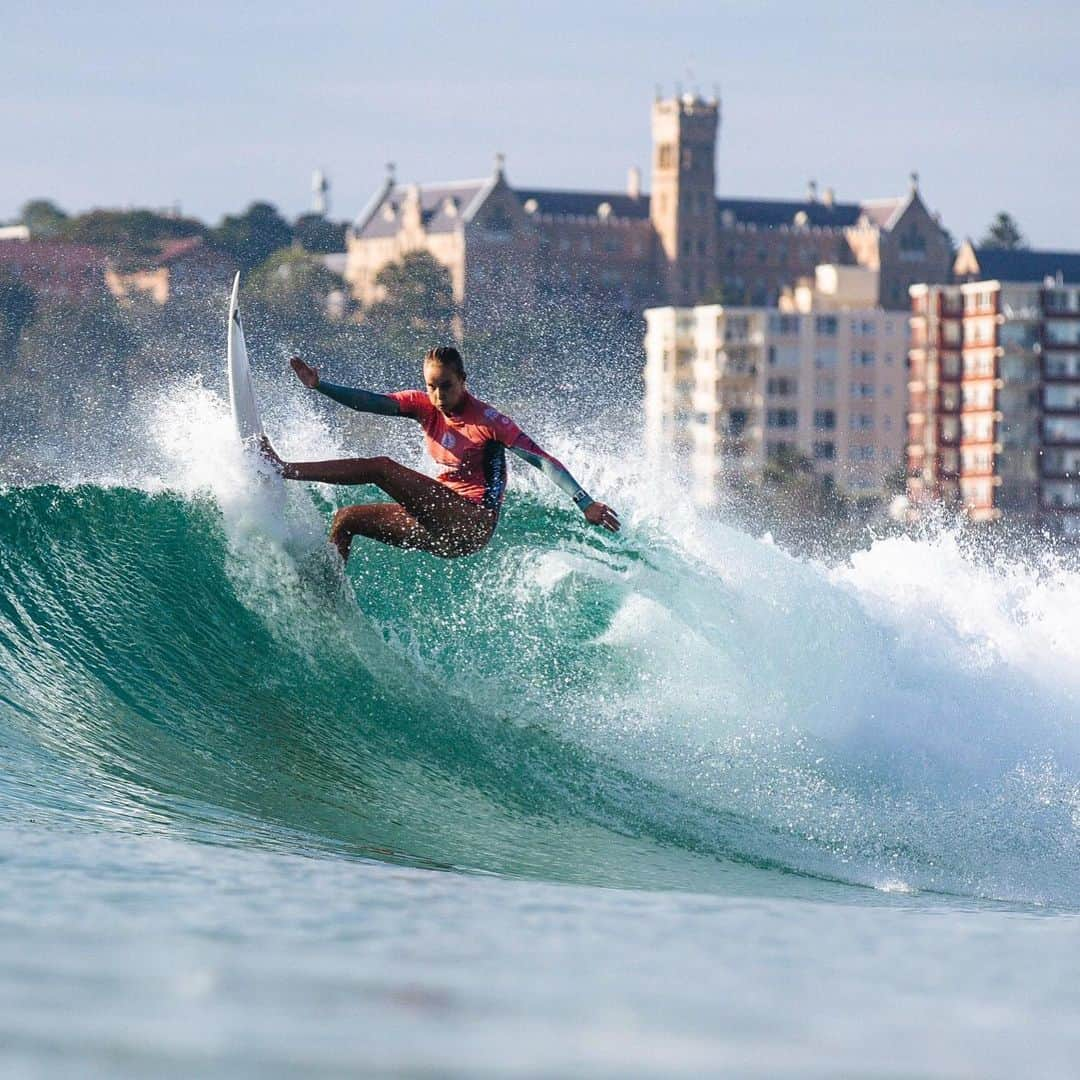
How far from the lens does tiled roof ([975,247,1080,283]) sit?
4569 inches

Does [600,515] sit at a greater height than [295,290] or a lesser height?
lesser

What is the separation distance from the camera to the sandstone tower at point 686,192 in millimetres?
139500

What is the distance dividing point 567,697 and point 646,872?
6.42 feet

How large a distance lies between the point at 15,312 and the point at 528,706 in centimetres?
6832

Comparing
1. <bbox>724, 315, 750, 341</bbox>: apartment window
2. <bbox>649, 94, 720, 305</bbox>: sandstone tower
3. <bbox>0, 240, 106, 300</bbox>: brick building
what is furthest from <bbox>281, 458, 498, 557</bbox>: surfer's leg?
<bbox>649, 94, 720, 305</bbox>: sandstone tower

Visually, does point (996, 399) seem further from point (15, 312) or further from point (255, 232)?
point (15, 312)

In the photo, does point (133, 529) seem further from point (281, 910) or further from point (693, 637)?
point (281, 910)

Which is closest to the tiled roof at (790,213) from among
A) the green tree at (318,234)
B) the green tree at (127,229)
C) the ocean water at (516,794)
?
the green tree at (318,234)

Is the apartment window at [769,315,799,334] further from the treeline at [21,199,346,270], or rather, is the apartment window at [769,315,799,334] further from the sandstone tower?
the sandstone tower

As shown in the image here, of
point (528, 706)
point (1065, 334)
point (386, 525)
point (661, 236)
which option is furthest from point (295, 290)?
point (386, 525)

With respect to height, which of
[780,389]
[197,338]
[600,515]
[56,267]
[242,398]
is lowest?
[780,389]

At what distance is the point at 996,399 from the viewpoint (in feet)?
322

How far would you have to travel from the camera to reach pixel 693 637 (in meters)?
10.6

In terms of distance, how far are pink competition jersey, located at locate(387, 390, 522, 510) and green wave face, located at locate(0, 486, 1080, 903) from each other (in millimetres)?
873
